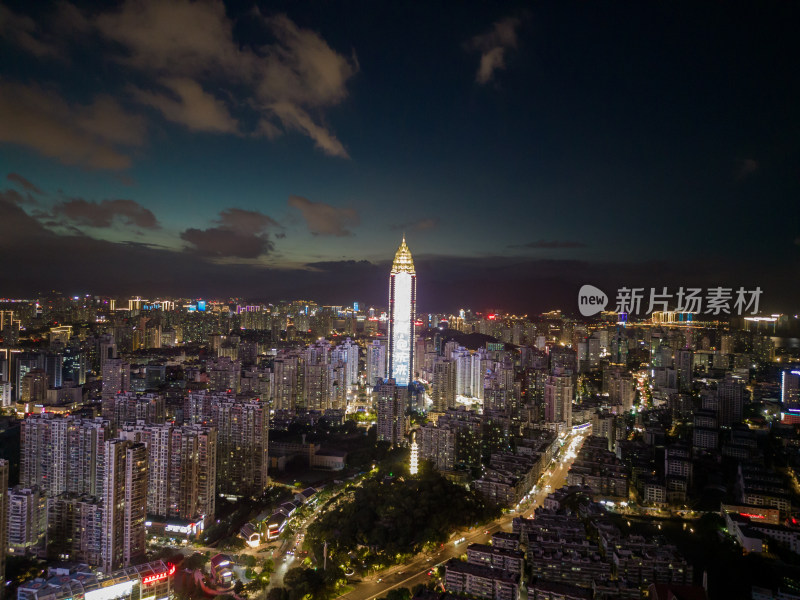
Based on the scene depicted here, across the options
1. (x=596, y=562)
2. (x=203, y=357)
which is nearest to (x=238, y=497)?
(x=596, y=562)

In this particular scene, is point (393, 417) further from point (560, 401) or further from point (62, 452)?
point (62, 452)

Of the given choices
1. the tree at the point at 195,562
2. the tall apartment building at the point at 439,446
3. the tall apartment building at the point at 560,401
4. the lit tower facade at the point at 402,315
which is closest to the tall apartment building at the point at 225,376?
the lit tower facade at the point at 402,315

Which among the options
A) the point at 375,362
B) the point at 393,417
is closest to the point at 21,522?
the point at 393,417

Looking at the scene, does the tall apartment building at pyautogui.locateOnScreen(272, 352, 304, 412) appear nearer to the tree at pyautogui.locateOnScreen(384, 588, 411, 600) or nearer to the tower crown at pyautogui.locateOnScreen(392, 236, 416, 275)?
the tower crown at pyautogui.locateOnScreen(392, 236, 416, 275)

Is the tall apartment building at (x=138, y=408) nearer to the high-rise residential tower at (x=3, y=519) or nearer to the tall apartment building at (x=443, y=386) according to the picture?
the high-rise residential tower at (x=3, y=519)

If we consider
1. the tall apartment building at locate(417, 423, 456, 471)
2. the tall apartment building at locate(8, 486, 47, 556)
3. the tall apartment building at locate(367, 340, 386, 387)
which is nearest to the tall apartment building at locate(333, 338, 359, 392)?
the tall apartment building at locate(367, 340, 386, 387)

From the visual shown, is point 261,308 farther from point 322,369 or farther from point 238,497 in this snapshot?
point 238,497
